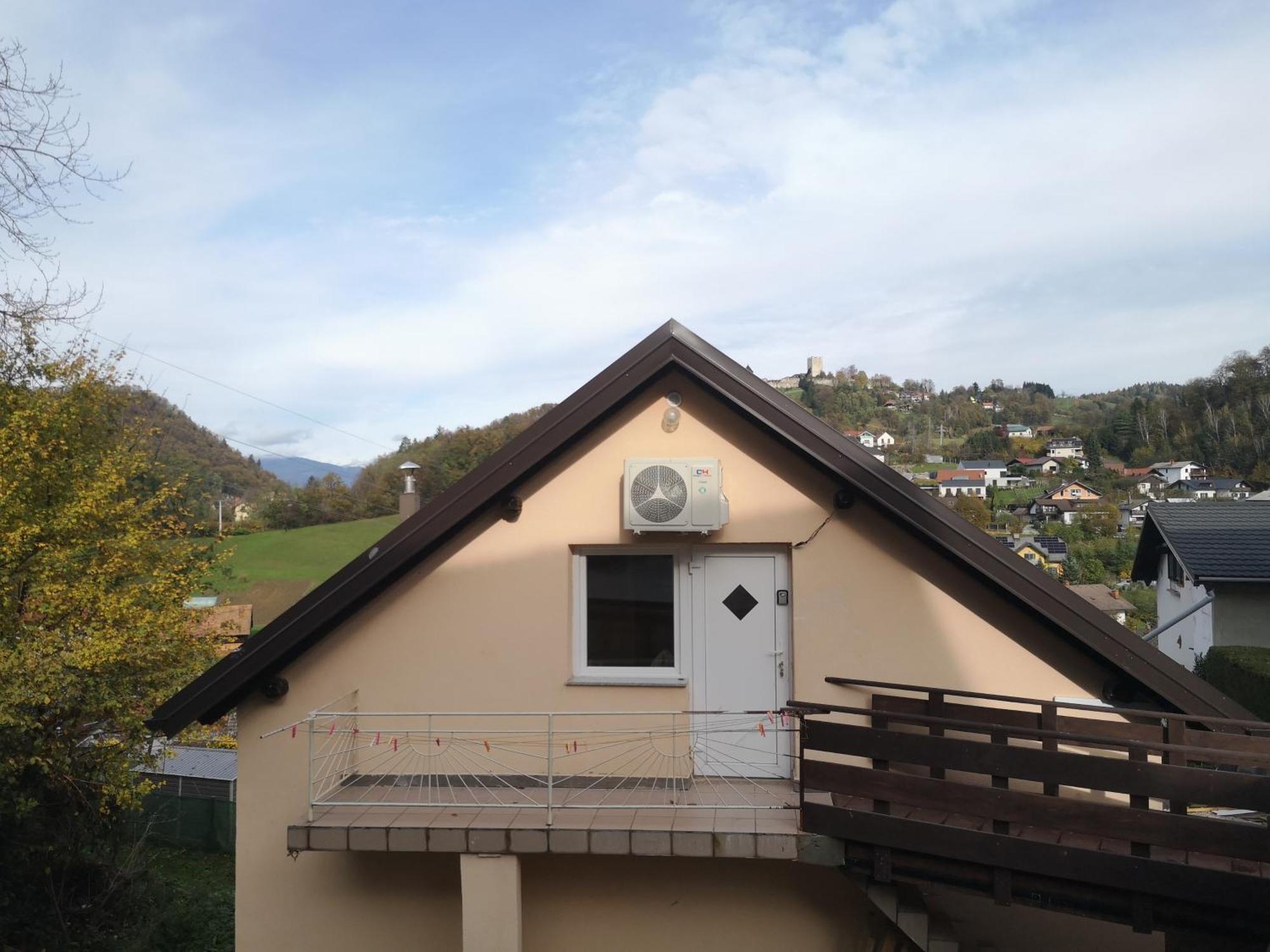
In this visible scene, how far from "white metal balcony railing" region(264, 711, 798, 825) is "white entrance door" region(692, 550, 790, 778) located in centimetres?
1

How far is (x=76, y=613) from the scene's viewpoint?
13.3m

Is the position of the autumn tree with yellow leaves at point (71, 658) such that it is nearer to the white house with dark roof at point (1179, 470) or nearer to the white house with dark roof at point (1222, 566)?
the white house with dark roof at point (1222, 566)

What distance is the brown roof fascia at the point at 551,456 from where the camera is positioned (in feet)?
19.5

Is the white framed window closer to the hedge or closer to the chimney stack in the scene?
the chimney stack

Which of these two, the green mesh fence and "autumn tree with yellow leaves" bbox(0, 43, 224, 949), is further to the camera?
the green mesh fence

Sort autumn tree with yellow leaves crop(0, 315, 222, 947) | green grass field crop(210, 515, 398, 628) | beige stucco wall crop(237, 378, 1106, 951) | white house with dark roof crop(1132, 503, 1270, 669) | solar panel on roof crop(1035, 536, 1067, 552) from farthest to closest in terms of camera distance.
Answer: solar panel on roof crop(1035, 536, 1067, 552) → green grass field crop(210, 515, 398, 628) → white house with dark roof crop(1132, 503, 1270, 669) → autumn tree with yellow leaves crop(0, 315, 222, 947) → beige stucco wall crop(237, 378, 1106, 951)

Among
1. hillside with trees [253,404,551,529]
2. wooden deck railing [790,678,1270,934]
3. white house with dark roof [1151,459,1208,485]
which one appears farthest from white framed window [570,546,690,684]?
white house with dark roof [1151,459,1208,485]

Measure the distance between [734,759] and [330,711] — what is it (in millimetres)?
3104

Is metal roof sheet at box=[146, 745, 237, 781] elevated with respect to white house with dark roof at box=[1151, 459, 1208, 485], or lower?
lower

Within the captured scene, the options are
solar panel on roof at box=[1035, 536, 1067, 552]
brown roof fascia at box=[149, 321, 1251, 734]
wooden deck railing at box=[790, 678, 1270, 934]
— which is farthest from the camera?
solar panel on roof at box=[1035, 536, 1067, 552]

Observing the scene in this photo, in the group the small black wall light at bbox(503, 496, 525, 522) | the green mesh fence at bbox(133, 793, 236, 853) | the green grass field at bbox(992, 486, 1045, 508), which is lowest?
the green mesh fence at bbox(133, 793, 236, 853)

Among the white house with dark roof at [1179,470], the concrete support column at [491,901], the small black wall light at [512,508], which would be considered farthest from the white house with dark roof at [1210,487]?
the concrete support column at [491,901]

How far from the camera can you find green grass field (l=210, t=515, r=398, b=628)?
1421 inches

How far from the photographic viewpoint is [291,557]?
135 feet
